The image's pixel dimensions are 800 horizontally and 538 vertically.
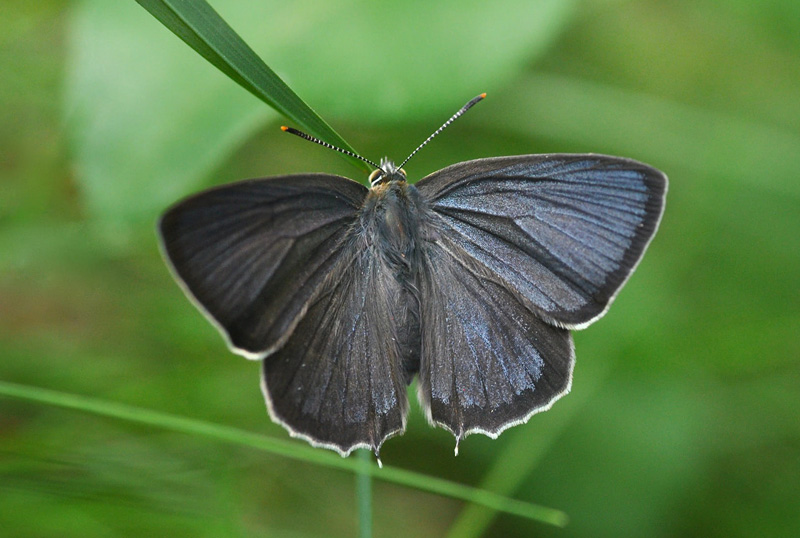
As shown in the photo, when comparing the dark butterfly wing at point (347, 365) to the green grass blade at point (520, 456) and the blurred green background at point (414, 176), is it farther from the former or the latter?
the green grass blade at point (520, 456)

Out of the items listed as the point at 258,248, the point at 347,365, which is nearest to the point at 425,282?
the point at 347,365

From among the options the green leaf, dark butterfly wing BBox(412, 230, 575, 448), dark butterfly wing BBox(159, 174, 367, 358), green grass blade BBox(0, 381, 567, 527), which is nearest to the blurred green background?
the green leaf

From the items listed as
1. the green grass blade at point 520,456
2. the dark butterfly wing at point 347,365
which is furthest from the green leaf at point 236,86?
the green grass blade at point 520,456

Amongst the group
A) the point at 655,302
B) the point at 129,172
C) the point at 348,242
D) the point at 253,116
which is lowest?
the point at 129,172

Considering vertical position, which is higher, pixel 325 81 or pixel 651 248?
pixel 651 248

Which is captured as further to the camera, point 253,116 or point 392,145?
point 392,145

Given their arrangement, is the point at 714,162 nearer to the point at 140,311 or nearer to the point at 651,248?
the point at 651,248

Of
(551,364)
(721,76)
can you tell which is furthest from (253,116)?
(721,76)
